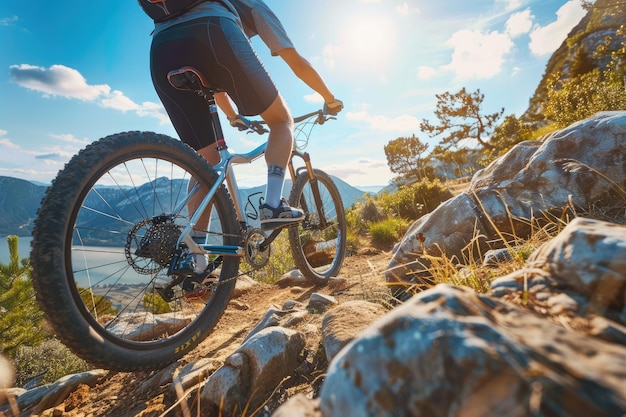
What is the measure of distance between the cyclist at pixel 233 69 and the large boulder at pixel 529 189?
1257 millimetres

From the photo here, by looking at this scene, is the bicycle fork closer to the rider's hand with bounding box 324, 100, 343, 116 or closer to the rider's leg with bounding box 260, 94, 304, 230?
the rider's hand with bounding box 324, 100, 343, 116

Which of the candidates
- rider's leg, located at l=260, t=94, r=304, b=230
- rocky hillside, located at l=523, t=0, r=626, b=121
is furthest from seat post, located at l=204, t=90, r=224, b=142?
rocky hillside, located at l=523, t=0, r=626, b=121

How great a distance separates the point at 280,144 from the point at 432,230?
5.42 ft

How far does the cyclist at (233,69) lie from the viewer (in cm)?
215

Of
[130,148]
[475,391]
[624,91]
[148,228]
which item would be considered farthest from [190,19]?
[624,91]

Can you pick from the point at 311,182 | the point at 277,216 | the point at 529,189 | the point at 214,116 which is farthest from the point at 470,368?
the point at 311,182

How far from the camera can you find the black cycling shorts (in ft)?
7.02

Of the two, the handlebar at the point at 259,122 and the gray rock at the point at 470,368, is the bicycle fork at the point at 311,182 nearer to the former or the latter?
the handlebar at the point at 259,122

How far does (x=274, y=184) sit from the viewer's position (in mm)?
2639

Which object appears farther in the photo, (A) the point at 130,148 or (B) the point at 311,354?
(A) the point at 130,148

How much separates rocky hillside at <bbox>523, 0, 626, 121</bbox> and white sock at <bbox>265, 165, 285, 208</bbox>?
26527 millimetres

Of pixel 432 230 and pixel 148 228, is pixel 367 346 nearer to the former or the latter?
pixel 148 228

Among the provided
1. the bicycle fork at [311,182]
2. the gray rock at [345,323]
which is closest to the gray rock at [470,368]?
the gray rock at [345,323]

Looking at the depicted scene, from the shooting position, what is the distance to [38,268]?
139 cm
